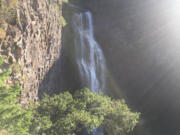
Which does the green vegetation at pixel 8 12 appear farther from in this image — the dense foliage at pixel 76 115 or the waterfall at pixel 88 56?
the waterfall at pixel 88 56

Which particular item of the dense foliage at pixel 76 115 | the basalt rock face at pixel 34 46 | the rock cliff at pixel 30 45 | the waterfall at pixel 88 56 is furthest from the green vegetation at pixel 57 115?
the waterfall at pixel 88 56

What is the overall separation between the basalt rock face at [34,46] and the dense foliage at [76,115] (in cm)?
186

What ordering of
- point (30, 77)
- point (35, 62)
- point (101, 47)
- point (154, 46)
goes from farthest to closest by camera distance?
point (101, 47) < point (154, 46) < point (35, 62) < point (30, 77)

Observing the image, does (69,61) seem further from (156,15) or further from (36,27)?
(156,15)

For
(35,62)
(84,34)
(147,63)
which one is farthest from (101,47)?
(35,62)

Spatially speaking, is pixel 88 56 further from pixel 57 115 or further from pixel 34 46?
pixel 57 115

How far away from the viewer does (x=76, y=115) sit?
808 centimetres

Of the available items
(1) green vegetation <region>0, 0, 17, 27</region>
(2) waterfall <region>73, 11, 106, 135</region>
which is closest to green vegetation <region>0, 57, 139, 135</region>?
(1) green vegetation <region>0, 0, 17, 27</region>

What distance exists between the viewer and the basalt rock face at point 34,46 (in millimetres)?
8219

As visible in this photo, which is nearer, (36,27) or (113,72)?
(36,27)

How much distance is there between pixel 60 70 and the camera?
17.9m

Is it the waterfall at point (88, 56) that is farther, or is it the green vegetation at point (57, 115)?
the waterfall at point (88, 56)

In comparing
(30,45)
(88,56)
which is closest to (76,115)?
(30,45)

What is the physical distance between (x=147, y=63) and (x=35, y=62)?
21.0 metres
